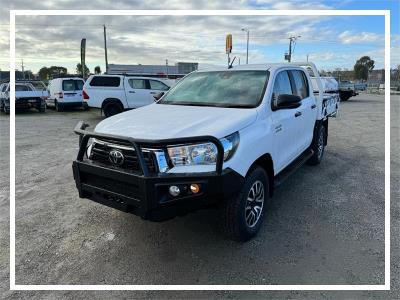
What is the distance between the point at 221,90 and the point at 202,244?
1898mm

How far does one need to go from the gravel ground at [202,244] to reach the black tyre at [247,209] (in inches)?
6.4

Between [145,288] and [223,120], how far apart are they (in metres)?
1.67

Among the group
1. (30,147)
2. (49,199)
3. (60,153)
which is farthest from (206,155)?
(30,147)

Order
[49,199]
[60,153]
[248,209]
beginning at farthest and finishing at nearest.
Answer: [60,153], [49,199], [248,209]

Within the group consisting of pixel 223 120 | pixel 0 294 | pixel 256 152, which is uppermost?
pixel 223 120

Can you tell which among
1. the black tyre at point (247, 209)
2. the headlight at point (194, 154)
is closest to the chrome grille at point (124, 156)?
the headlight at point (194, 154)

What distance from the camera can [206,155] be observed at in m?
3.11

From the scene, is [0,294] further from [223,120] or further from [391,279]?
[391,279]

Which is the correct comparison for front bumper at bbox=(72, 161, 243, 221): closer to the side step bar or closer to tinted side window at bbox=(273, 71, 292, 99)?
the side step bar

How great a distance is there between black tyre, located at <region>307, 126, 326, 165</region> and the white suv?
9646mm

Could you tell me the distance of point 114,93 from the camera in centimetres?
1504

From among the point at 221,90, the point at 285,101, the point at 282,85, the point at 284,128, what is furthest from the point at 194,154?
the point at 282,85

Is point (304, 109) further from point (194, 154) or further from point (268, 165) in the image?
point (194, 154)

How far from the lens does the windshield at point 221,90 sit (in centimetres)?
416
